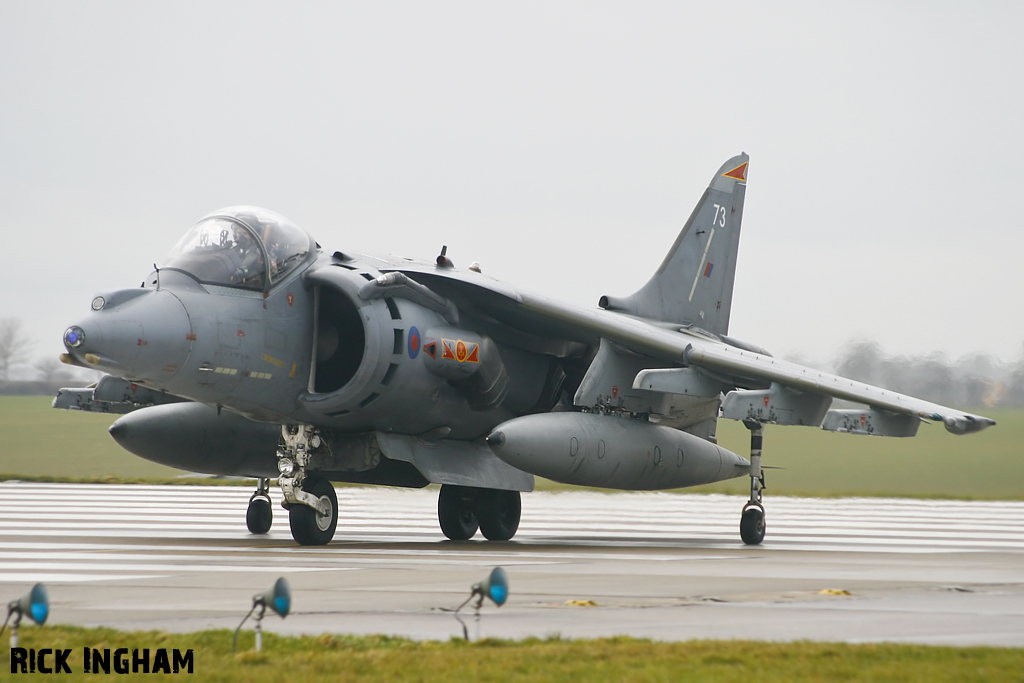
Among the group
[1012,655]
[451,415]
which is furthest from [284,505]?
[1012,655]

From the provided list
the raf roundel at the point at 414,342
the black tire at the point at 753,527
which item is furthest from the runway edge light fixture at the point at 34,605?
the black tire at the point at 753,527

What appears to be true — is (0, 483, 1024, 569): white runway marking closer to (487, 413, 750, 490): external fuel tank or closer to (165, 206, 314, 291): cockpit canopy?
(487, 413, 750, 490): external fuel tank

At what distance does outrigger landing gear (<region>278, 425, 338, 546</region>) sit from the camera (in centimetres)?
1047

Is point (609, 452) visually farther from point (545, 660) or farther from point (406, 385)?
point (545, 660)

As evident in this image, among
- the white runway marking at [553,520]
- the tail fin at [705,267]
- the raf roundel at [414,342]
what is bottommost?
the white runway marking at [553,520]

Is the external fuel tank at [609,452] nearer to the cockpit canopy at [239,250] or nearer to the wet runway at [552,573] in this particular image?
the wet runway at [552,573]

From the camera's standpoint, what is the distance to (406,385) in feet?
36.1

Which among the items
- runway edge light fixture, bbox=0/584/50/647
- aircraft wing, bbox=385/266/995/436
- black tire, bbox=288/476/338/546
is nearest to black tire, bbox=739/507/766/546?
aircraft wing, bbox=385/266/995/436

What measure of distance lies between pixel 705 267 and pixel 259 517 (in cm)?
659

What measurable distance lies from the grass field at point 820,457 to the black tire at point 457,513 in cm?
607

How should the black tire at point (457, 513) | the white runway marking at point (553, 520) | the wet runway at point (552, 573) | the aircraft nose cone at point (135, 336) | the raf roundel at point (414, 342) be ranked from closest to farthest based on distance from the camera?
the wet runway at point (552, 573) → the aircraft nose cone at point (135, 336) → the raf roundel at point (414, 342) → the white runway marking at point (553, 520) → the black tire at point (457, 513)

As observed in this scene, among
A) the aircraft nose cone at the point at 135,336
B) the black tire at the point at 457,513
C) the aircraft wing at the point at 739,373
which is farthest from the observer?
the black tire at the point at 457,513

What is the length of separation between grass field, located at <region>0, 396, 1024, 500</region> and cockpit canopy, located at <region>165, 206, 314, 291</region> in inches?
363

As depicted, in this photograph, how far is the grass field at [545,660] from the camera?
13.8ft
